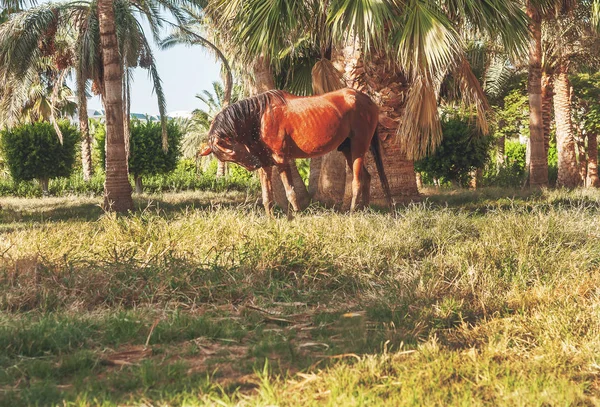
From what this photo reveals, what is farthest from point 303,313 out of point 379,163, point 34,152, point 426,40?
point 34,152

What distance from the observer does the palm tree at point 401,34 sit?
30.2 ft

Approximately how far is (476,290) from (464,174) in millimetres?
21006

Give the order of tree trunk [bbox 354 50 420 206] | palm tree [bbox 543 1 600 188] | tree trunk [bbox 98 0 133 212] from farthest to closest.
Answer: palm tree [bbox 543 1 600 188] < tree trunk [bbox 98 0 133 212] < tree trunk [bbox 354 50 420 206]

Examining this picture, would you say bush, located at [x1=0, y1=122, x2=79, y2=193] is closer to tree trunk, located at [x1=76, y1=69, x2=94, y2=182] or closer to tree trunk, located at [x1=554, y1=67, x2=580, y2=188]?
tree trunk, located at [x1=76, y1=69, x2=94, y2=182]

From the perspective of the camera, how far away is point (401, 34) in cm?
993

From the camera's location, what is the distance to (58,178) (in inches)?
1117

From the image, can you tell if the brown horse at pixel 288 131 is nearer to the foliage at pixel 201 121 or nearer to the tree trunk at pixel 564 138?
the tree trunk at pixel 564 138

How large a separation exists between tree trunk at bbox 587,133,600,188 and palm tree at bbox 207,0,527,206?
16.1m

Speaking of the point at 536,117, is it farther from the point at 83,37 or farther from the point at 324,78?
the point at 83,37

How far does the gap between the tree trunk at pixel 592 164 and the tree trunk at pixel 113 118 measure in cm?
1802

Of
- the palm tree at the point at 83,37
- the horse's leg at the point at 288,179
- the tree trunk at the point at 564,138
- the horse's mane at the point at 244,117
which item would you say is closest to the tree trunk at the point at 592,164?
the tree trunk at the point at 564,138

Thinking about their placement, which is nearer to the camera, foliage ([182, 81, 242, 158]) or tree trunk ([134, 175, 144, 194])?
tree trunk ([134, 175, 144, 194])

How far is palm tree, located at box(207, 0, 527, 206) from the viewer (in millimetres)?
9211

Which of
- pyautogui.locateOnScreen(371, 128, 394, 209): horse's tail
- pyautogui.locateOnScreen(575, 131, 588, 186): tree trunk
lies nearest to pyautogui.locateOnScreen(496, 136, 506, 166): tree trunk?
pyautogui.locateOnScreen(575, 131, 588, 186): tree trunk
